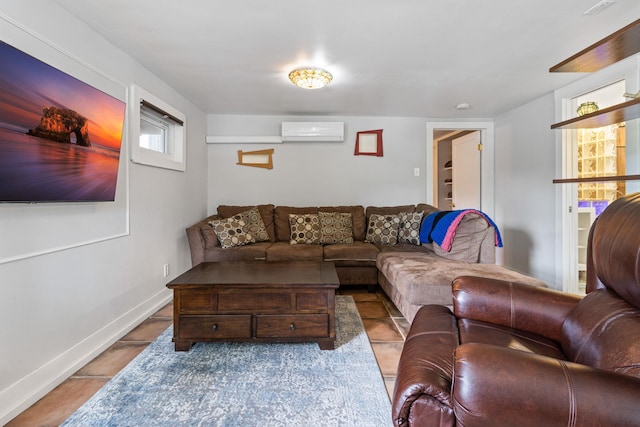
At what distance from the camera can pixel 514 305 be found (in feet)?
4.40

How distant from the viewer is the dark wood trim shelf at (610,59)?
5.79ft

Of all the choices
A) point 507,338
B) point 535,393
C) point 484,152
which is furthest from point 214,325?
point 484,152

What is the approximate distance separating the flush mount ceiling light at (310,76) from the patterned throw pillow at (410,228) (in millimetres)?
1882

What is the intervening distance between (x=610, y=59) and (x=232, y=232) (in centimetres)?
352

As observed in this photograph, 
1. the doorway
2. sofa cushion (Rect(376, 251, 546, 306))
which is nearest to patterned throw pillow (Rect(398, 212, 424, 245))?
Result: sofa cushion (Rect(376, 251, 546, 306))

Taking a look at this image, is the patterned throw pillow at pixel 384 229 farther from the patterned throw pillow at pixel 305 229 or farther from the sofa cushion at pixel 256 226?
the sofa cushion at pixel 256 226

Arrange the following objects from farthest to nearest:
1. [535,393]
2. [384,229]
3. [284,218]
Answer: [284,218]
[384,229]
[535,393]

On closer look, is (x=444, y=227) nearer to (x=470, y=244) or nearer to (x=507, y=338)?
(x=470, y=244)

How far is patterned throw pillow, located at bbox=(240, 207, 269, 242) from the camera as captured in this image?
3.59 m

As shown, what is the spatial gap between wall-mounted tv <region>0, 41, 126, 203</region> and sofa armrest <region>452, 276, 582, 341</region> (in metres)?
2.18

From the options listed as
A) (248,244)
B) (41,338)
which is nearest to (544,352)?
(41,338)

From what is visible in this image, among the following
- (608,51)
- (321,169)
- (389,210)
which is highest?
(608,51)

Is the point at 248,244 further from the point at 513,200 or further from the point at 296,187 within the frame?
the point at 513,200

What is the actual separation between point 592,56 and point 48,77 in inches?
130
